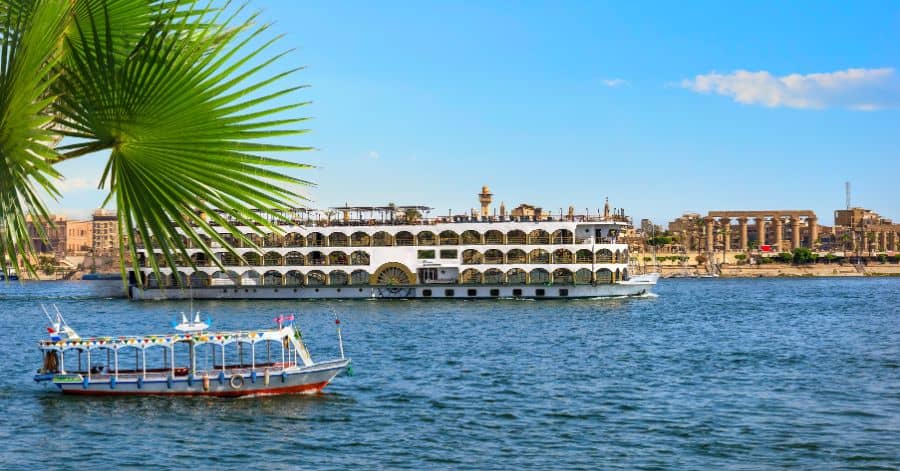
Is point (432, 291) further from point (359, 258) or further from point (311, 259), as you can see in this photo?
point (311, 259)

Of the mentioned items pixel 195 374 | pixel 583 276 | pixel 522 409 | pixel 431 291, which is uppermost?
pixel 583 276

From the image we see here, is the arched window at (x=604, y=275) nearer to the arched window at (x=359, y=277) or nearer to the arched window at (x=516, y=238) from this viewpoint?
the arched window at (x=516, y=238)

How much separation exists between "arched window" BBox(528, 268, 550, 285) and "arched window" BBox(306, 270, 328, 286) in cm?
2001

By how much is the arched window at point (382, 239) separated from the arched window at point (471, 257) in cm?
717

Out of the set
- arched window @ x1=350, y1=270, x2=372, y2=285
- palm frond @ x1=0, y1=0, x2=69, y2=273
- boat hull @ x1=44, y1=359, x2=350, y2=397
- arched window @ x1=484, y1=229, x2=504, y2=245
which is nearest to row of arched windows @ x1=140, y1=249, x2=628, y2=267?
arched window @ x1=484, y1=229, x2=504, y2=245

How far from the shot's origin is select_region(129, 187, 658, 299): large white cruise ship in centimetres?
9212

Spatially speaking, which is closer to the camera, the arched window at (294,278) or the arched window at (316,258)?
the arched window at (316,258)

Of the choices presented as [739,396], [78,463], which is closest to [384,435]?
[78,463]

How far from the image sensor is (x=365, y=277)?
318ft

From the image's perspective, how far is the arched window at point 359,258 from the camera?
95.7 m

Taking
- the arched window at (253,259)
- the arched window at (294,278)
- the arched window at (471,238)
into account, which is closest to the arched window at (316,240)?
the arched window at (294,278)

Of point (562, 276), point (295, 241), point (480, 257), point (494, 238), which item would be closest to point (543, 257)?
point (562, 276)

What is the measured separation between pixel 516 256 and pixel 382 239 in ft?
42.8

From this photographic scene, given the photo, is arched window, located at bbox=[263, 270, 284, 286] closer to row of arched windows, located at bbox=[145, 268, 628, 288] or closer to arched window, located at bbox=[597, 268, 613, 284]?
row of arched windows, located at bbox=[145, 268, 628, 288]
